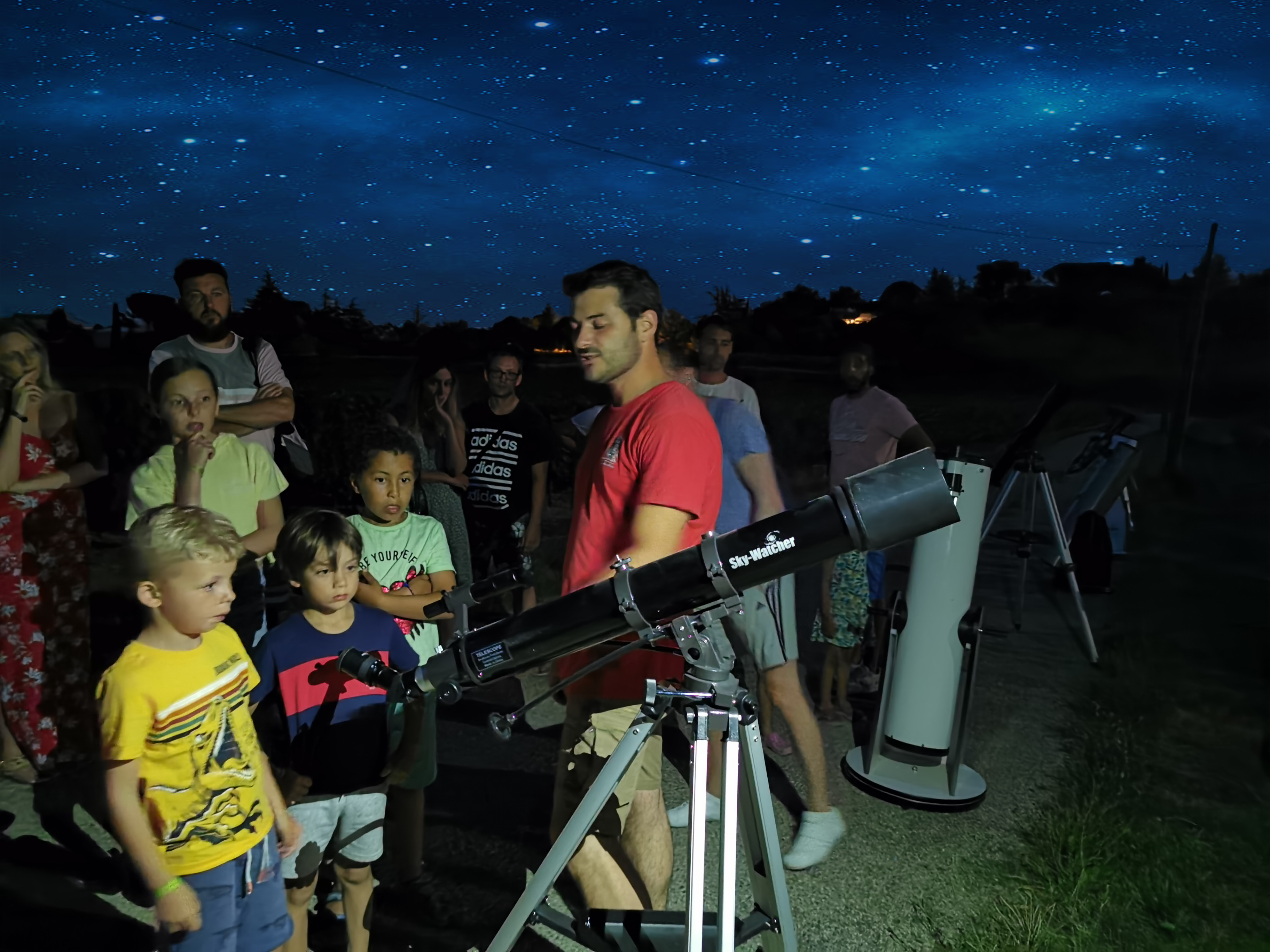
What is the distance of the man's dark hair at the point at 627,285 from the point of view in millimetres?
2078

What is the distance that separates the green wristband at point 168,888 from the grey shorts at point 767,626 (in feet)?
4.99

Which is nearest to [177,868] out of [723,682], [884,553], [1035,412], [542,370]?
[723,682]

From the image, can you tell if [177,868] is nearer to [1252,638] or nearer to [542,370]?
[542,370]

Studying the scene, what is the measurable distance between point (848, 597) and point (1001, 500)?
90 cm

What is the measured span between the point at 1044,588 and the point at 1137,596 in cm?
54

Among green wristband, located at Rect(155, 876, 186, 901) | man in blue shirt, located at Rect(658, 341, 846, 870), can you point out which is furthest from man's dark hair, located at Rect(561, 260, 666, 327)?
green wristband, located at Rect(155, 876, 186, 901)

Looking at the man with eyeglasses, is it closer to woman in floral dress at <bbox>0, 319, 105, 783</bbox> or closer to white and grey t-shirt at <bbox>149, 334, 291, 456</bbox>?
white and grey t-shirt at <bbox>149, 334, 291, 456</bbox>

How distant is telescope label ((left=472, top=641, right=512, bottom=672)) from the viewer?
4.77 feet

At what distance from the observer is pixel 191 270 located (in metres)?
2.35

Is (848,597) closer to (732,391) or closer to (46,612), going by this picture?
(732,391)

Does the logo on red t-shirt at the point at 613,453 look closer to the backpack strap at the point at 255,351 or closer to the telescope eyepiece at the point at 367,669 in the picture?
the telescope eyepiece at the point at 367,669

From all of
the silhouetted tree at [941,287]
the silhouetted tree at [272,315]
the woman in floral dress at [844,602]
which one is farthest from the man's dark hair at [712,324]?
the silhouetted tree at [272,315]

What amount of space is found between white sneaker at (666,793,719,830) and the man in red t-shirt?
62cm

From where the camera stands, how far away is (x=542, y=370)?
9.62 feet
